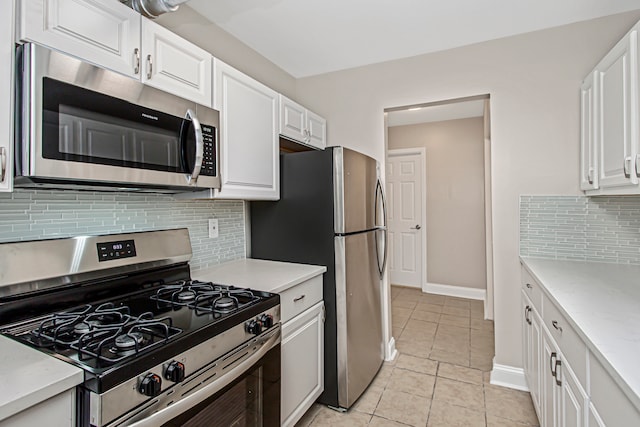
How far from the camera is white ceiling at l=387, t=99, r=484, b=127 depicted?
379cm

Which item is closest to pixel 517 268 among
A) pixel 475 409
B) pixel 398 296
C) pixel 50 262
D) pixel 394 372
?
pixel 475 409

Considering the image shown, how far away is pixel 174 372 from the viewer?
95 cm

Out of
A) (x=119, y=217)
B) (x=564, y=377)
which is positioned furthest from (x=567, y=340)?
(x=119, y=217)

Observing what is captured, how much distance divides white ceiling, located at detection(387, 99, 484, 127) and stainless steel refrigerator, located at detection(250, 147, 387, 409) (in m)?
1.93

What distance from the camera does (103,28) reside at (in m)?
1.19

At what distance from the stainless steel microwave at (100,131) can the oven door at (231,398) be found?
769 millimetres

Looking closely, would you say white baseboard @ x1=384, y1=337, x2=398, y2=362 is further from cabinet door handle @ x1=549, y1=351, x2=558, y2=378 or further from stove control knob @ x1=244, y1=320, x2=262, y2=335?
stove control knob @ x1=244, y1=320, x2=262, y2=335

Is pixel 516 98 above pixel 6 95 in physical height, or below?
above

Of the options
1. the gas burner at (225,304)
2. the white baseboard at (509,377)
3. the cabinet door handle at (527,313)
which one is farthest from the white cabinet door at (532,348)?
the gas burner at (225,304)

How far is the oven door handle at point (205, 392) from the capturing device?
0.91 metres

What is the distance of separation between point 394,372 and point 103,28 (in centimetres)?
266

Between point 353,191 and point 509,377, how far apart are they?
171 cm

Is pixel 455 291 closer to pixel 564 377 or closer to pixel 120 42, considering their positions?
pixel 564 377

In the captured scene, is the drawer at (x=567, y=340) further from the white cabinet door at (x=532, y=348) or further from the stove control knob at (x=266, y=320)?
the stove control knob at (x=266, y=320)
